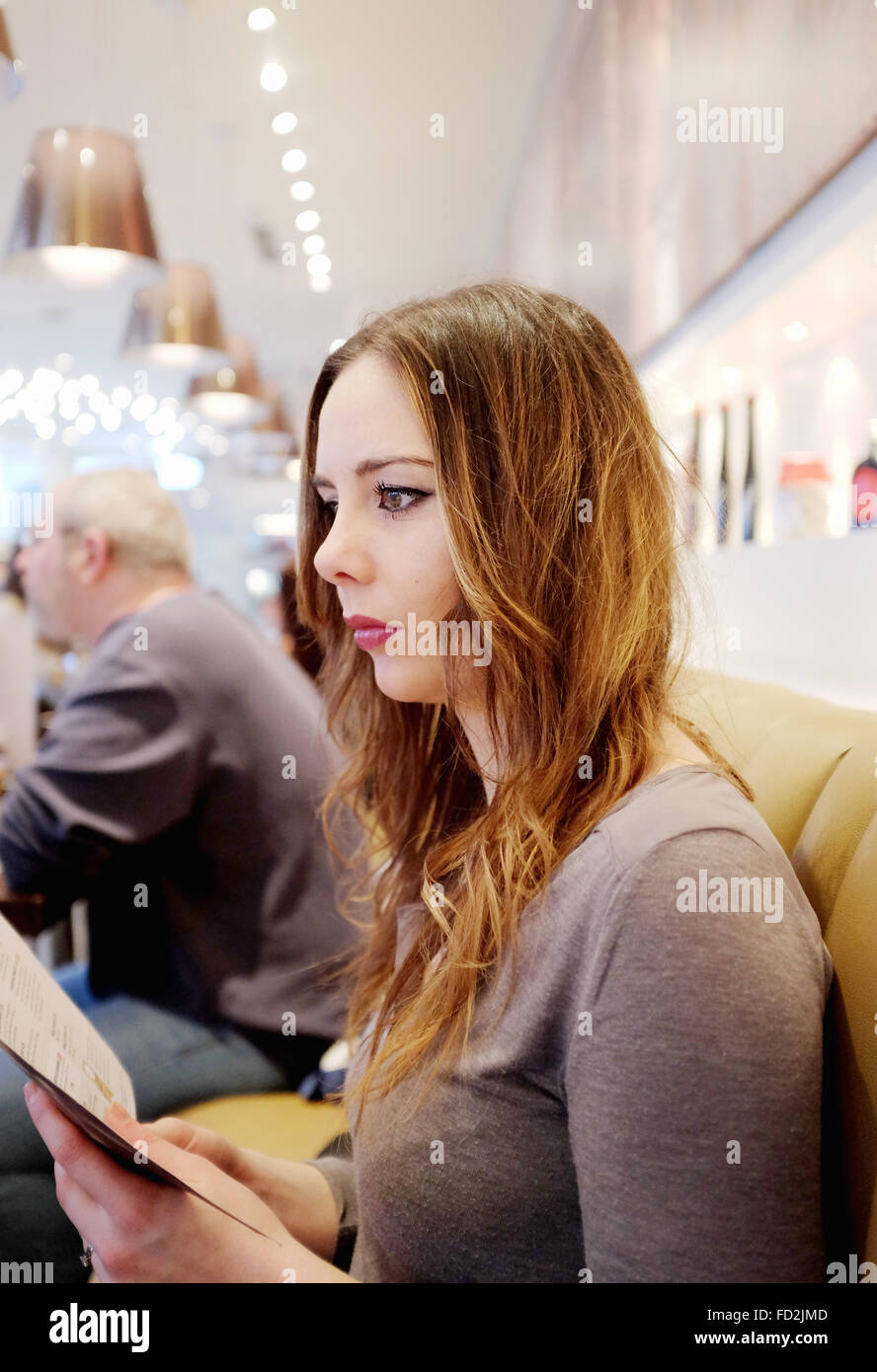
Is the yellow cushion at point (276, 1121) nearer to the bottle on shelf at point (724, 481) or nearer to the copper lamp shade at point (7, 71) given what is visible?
the bottle on shelf at point (724, 481)

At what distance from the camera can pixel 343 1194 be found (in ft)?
3.65

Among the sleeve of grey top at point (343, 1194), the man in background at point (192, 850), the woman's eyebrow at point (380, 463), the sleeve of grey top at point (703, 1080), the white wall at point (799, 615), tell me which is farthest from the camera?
the man in background at point (192, 850)

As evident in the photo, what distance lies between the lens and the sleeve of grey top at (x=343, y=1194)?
1.09m

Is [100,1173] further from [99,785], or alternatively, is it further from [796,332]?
[796,332]

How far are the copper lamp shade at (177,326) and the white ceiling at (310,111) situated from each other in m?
0.83

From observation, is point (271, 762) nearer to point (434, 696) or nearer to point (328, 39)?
point (434, 696)

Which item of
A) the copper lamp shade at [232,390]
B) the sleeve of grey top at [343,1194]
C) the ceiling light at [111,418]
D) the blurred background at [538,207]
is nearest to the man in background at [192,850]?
the sleeve of grey top at [343,1194]

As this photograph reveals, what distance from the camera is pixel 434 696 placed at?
3.31 feet

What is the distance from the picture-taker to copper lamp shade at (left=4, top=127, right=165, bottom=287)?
2523mm

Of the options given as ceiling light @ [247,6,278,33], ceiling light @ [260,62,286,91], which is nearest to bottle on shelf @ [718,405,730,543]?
ceiling light @ [247,6,278,33]

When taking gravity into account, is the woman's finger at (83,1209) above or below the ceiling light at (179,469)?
below

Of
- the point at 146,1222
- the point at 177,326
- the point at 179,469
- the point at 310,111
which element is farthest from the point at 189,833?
the point at 179,469

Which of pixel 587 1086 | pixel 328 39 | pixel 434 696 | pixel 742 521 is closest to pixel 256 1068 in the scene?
pixel 434 696

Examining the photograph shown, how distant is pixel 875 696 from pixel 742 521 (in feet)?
3.55
